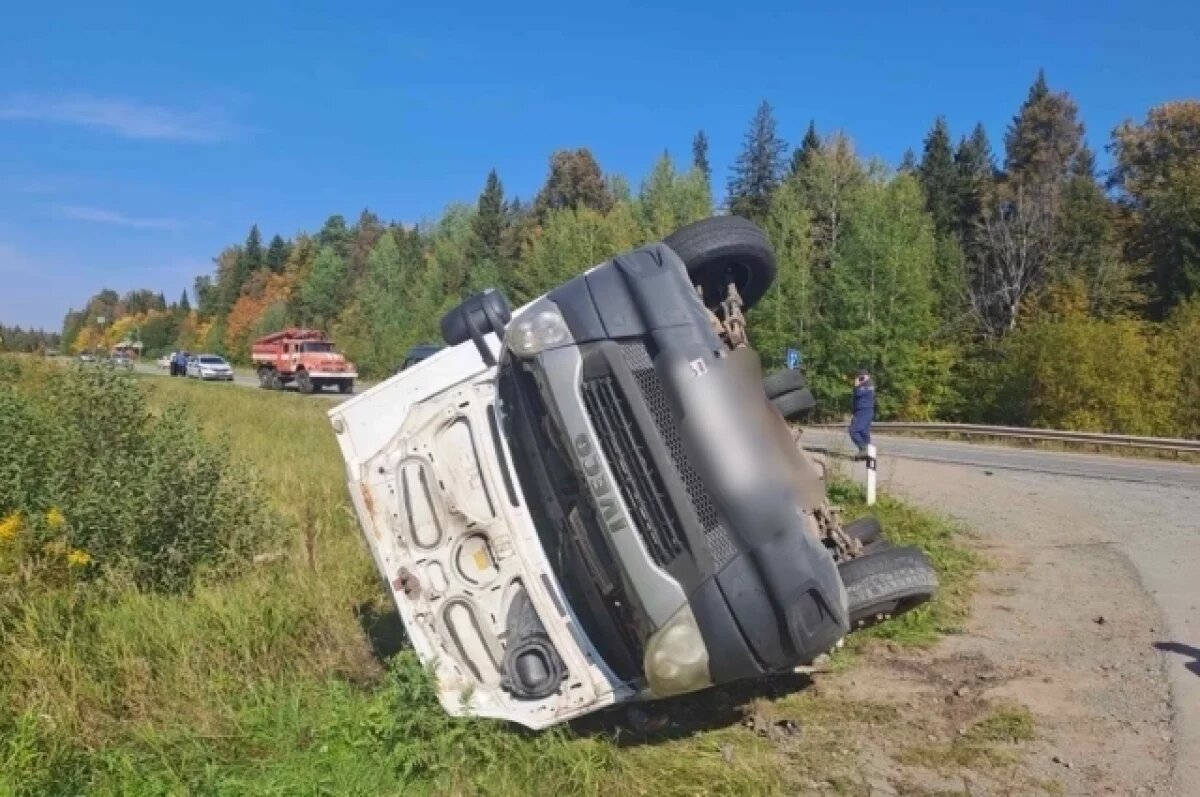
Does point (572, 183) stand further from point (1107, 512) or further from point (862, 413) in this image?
point (1107, 512)

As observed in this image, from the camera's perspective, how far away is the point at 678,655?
3.24 meters

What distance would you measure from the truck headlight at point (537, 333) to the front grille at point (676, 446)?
26 cm

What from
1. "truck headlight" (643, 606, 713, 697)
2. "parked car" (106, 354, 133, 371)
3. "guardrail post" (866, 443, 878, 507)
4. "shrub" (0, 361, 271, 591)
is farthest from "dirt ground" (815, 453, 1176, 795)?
"parked car" (106, 354, 133, 371)

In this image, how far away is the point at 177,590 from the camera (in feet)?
18.7

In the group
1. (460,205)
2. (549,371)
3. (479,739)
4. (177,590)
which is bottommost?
Answer: (479,739)

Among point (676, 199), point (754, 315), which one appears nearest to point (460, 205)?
point (676, 199)

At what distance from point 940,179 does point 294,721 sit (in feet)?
185

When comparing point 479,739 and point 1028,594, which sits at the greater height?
point 479,739

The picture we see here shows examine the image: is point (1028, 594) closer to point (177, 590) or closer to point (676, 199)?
point (177, 590)

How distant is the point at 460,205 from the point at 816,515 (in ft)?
230

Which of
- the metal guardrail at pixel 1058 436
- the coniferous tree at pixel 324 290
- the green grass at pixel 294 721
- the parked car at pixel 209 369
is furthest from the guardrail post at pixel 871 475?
the coniferous tree at pixel 324 290

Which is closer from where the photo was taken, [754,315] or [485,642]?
[485,642]

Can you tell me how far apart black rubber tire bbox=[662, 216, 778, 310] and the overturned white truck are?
1 centimetres

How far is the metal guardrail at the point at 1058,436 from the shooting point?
19.8 metres
